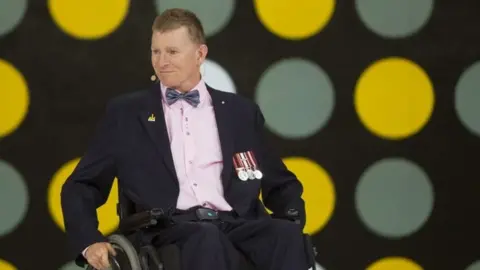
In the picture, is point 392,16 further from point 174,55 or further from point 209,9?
point 174,55

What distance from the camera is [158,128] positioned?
3.03 metres

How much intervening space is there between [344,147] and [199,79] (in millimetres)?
1025

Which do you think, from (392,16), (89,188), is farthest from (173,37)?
(392,16)

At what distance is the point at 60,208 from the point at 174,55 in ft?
3.51

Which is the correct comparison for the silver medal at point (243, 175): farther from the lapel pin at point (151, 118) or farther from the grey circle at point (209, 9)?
the grey circle at point (209, 9)

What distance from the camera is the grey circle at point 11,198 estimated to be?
12.5ft

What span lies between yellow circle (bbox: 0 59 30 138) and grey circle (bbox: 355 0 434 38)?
1364mm

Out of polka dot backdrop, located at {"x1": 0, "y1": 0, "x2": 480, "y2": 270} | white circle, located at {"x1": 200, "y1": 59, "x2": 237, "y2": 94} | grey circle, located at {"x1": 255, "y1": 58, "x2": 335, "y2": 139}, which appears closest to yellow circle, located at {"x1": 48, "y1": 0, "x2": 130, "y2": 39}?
polka dot backdrop, located at {"x1": 0, "y1": 0, "x2": 480, "y2": 270}

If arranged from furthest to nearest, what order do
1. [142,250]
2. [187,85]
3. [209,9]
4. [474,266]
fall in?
[474,266] → [209,9] → [187,85] → [142,250]

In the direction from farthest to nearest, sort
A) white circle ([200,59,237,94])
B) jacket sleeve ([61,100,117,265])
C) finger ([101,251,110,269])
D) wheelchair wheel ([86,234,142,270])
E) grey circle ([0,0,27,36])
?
white circle ([200,59,237,94])
grey circle ([0,0,27,36])
jacket sleeve ([61,100,117,265])
finger ([101,251,110,269])
wheelchair wheel ([86,234,142,270])

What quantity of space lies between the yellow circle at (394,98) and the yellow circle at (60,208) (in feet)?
3.50

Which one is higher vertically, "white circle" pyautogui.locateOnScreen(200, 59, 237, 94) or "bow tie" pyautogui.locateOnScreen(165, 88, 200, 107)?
"bow tie" pyautogui.locateOnScreen(165, 88, 200, 107)

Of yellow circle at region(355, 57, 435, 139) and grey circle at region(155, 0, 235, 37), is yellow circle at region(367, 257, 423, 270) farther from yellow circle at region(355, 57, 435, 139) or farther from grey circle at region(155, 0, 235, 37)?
grey circle at region(155, 0, 235, 37)

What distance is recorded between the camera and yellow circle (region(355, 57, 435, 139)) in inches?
158
